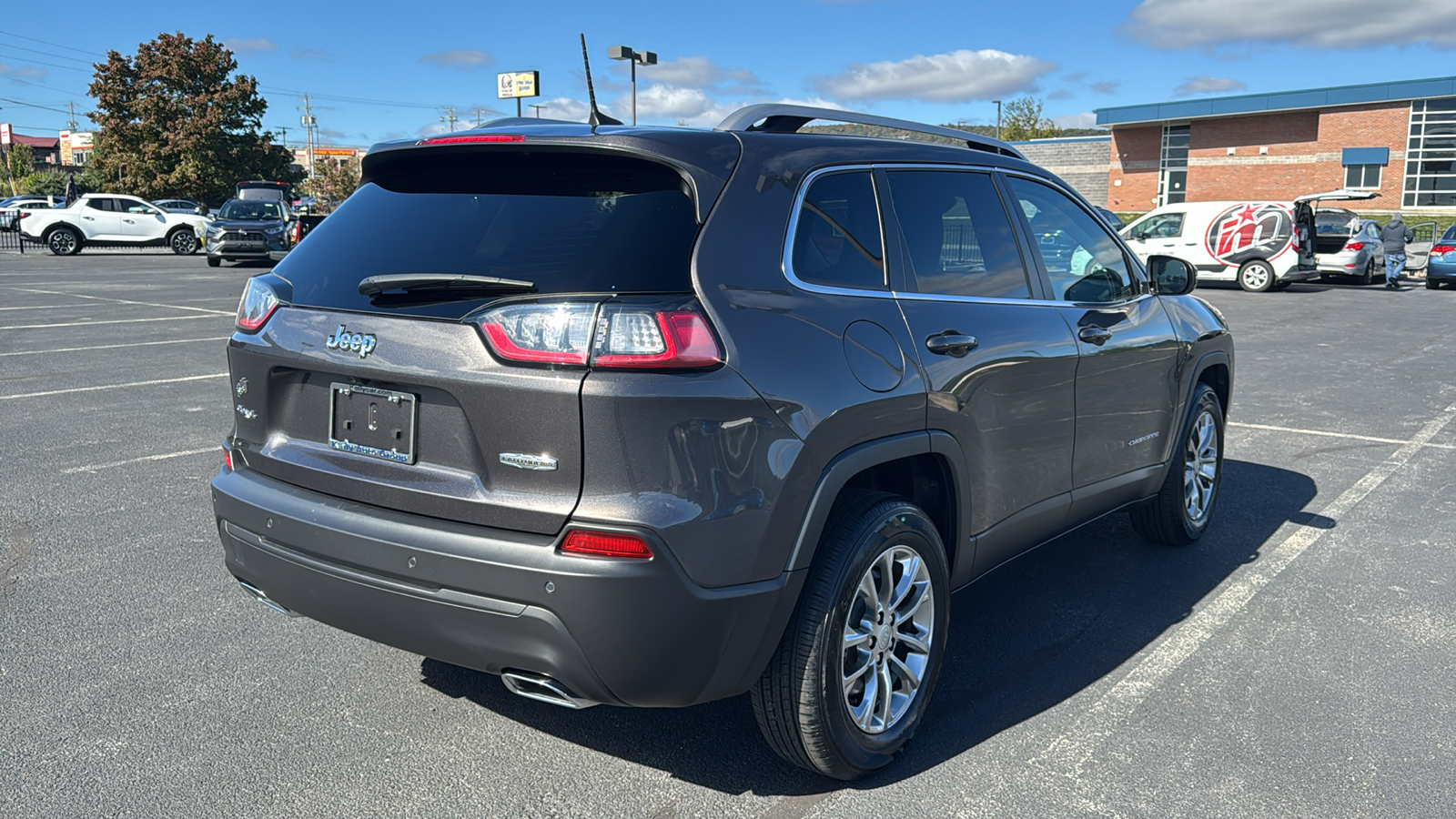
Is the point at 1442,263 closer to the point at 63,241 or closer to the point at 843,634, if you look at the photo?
the point at 843,634

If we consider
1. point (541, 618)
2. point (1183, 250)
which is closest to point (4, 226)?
point (1183, 250)

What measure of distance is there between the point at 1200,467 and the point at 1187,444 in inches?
14.2

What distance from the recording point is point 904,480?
3.45 m

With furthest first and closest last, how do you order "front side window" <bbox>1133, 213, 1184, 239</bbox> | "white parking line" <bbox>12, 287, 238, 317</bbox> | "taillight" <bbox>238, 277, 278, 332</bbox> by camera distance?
"front side window" <bbox>1133, 213, 1184, 239</bbox> → "white parking line" <bbox>12, 287, 238, 317</bbox> → "taillight" <bbox>238, 277, 278, 332</bbox>

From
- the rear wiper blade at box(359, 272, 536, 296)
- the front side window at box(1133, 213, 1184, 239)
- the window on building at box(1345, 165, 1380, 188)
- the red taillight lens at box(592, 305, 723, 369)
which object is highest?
the window on building at box(1345, 165, 1380, 188)

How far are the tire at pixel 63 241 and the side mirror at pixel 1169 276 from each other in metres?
33.2

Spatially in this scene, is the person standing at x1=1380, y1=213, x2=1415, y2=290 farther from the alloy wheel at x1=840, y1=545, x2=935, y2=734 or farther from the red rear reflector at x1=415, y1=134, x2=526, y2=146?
the red rear reflector at x1=415, y1=134, x2=526, y2=146

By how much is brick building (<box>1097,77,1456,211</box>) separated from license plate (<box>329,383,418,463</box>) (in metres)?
57.1

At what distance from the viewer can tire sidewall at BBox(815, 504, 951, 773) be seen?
2918mm

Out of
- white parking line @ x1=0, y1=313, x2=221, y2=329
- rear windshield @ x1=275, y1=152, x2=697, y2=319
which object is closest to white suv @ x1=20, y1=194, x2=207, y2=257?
white parking line @ x1=0, y1=313, x2=221, y2=329

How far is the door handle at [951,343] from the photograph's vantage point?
10.8 feet

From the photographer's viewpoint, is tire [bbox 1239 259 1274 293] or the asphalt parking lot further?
tire [bbox 1239 259 1274 293]

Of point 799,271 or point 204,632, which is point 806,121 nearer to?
point 799,271

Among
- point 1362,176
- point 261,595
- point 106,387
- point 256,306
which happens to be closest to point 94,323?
point 106,387
